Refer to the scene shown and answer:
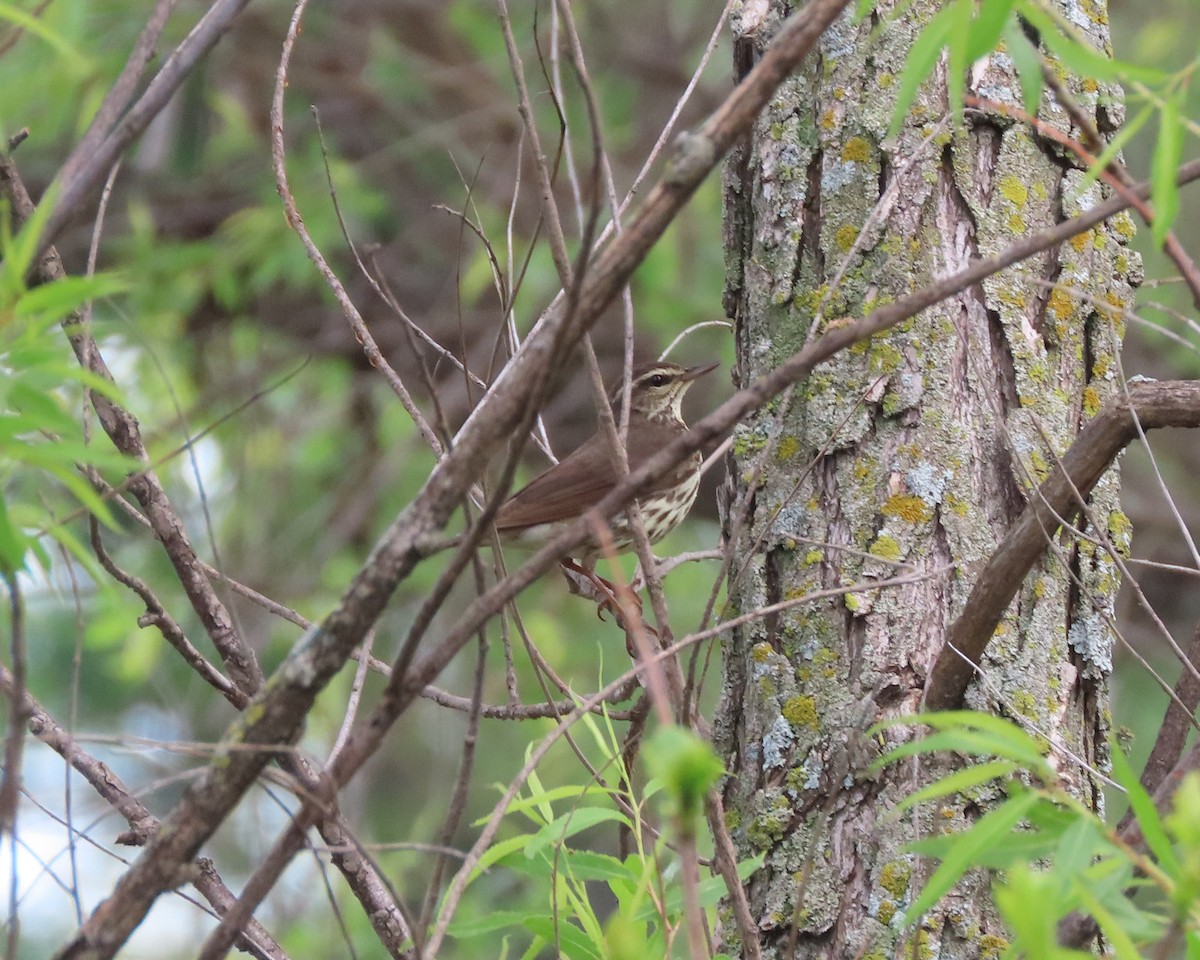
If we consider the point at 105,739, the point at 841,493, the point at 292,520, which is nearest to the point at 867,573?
the point at 841,493

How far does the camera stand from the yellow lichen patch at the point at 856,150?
8.66ft

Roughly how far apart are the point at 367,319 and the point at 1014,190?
5129mm

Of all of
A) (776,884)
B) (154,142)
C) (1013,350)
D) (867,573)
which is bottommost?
(776,884)

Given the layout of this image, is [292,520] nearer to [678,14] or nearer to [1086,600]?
[678,14]

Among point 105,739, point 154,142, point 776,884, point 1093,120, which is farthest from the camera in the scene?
point 154,142

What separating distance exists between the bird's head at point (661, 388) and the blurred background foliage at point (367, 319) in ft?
4.01

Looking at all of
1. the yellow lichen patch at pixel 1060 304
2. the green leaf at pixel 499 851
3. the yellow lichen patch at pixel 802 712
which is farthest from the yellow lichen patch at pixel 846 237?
the green leaf at pixel 499 851

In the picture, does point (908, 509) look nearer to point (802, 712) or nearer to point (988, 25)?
point (802, 712)

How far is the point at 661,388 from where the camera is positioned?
516 cm

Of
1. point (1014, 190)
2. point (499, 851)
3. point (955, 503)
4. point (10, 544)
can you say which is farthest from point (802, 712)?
point (10, 544)

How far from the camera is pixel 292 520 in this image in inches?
297

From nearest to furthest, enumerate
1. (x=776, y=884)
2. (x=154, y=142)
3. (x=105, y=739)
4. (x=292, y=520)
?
(x=105, y=739) < (x=776, y=884) < (x=154, y=142) < (x=292, y=520)

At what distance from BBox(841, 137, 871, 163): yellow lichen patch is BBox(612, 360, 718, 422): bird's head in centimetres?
227

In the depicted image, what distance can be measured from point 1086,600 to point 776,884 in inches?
31.9
